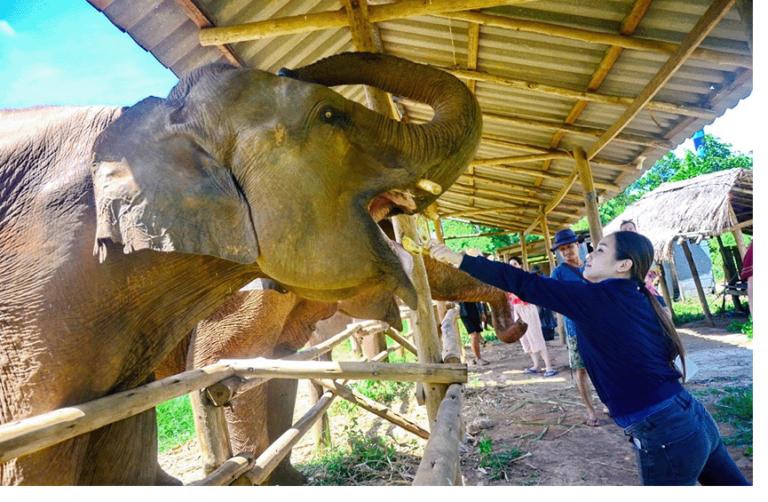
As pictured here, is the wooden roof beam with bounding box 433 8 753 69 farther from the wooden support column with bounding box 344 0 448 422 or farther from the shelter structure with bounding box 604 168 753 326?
the shelter structure with bounding box 604 168 753 326

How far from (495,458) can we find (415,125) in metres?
2.93

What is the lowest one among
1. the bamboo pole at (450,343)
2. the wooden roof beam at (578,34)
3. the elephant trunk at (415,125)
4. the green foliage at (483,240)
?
the bamboo pole at (450,343)

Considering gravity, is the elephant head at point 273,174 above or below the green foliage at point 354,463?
above

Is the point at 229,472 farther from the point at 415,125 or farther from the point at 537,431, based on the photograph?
the point at 537,431

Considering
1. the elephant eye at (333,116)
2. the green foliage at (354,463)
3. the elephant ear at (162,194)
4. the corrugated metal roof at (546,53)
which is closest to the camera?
the elephant ear at (162,194)

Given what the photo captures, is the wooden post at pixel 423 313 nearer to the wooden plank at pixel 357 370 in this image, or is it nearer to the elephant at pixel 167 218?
the wooden plank at pixel 357 370

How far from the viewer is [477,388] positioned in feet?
19.2

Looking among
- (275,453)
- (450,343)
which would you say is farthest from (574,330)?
(275,453)

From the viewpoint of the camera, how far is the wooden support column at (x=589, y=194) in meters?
5.63

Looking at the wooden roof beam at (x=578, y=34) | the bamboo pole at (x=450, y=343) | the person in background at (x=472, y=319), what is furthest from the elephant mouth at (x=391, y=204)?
the person in background at (x=472, y=319)

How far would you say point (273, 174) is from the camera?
1.37 m

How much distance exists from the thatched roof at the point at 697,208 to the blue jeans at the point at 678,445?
19.5ft

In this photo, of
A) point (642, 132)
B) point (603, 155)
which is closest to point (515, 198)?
point (603, 155)

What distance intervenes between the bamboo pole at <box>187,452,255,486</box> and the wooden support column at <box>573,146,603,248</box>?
15.8 ft
